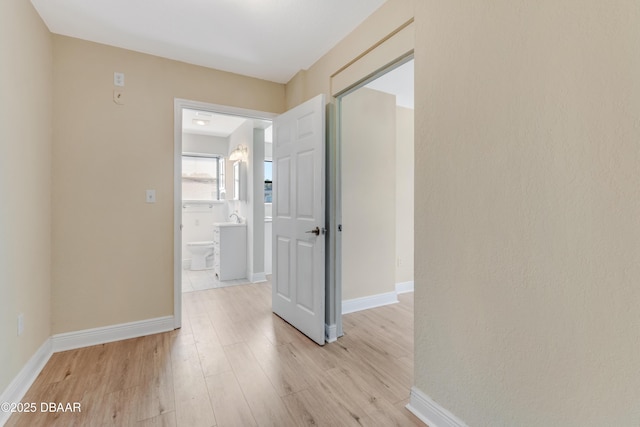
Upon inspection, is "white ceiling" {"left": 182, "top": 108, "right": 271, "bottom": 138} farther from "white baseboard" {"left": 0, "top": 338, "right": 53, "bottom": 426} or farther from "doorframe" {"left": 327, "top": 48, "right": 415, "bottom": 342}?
"white baseboard" {"left": 0, "top": 338, "right": 53, "bottom": 426}

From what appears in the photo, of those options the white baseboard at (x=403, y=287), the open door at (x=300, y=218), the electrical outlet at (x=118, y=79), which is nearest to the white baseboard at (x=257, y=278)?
the open door at (x=300, y=218)

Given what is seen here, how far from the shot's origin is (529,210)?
112 cm

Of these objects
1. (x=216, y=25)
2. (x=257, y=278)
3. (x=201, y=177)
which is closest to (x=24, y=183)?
(x=216, y=25)

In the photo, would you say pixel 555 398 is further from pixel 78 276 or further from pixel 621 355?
pixel 78 276

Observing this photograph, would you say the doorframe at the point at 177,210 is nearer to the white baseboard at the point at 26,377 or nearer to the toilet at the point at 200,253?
the white baseboard at the point at 26,377

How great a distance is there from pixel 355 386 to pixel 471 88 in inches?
70.6

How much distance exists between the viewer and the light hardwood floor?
1537 mm

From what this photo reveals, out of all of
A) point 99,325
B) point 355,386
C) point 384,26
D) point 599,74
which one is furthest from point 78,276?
point 599,74

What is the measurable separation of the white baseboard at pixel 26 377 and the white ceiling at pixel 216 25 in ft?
7.64

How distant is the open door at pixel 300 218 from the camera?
7.63 feet

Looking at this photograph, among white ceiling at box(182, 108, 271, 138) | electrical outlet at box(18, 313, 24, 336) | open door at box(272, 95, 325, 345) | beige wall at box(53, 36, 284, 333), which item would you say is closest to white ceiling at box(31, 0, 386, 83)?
beige wall at box(53, 36, 284, 333)

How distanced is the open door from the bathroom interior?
977 millimetres

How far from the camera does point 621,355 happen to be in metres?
0.90

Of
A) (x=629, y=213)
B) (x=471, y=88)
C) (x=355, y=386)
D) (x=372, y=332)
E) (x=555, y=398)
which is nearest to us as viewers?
(x=629, y=213)
